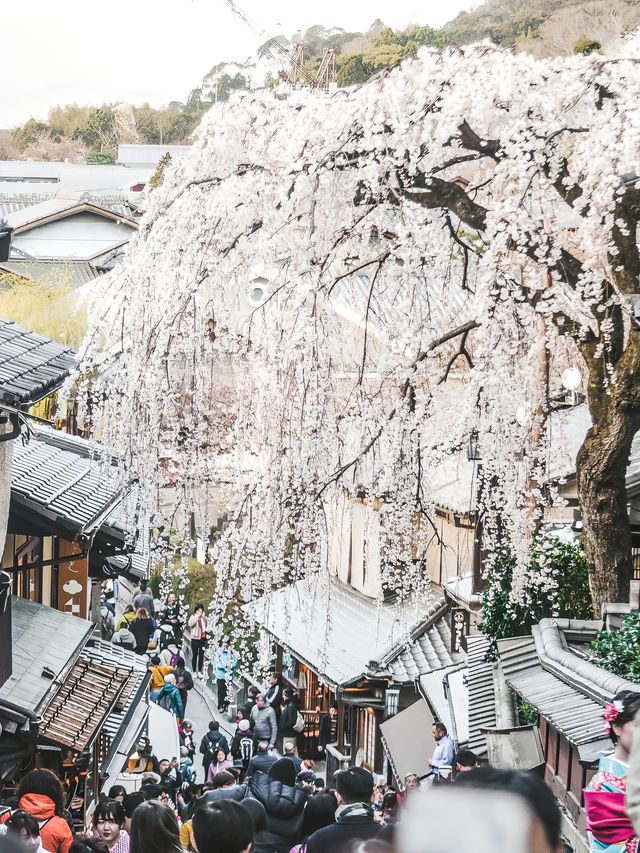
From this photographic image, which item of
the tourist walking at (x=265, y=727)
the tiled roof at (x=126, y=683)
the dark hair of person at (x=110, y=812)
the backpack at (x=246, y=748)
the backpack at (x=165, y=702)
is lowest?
the backpack at (x=165, y=702)

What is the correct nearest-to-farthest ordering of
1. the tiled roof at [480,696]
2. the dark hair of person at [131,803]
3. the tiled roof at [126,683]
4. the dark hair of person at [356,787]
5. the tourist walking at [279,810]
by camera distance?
1. the dark hair of person at [356,787]
2. the tourist walking at [279,810]
3. the dark hair of person at [131,803]
4. the tiled roof at [480,696]
5. the tiled roof at [126,683]

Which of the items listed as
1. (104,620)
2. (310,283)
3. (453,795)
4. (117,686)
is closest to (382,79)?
(310,283)

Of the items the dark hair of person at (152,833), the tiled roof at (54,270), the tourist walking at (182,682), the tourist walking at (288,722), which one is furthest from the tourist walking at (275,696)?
the tiled roof at (54,270)

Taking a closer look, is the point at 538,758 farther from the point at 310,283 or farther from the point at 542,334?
the point at 310,283

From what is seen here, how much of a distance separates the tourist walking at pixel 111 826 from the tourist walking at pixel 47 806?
0.71ft

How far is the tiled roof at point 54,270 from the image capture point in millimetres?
34812

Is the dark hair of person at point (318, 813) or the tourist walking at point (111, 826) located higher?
the dark hair of person at point (318, 813)

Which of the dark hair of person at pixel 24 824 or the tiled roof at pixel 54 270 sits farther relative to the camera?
the tiled roof at pixel 54 270

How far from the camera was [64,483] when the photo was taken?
11719 millimetres

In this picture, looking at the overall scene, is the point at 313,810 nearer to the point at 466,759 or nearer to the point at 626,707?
the point at 626,707

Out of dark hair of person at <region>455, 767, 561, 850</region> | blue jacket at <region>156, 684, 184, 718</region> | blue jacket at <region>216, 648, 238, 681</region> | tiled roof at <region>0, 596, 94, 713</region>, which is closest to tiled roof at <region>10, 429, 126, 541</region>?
tiled roof at <region>0, 596, 94, 713</region>

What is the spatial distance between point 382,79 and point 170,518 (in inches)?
179

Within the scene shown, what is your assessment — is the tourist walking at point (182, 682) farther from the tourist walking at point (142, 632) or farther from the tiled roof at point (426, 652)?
the tiled roof at point (426, 652)

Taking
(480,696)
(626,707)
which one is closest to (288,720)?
(480,696)
